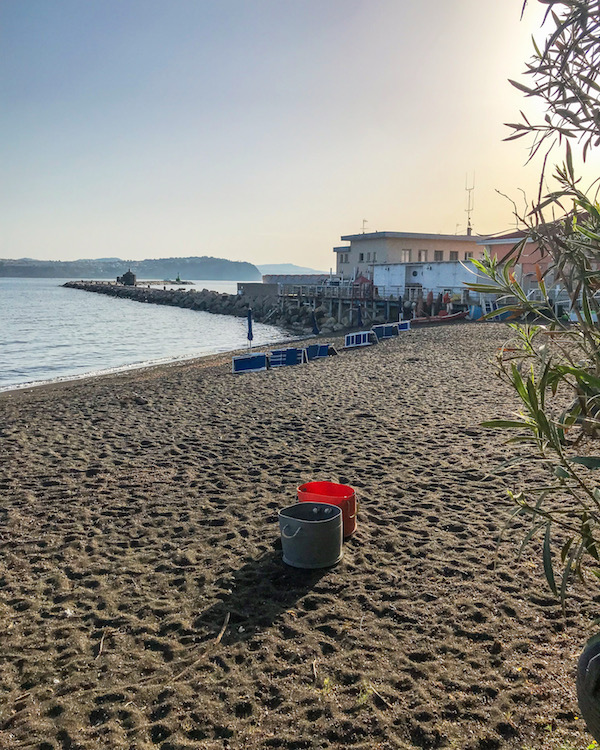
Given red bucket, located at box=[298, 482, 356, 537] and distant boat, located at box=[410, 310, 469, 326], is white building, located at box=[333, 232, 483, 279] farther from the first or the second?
red bucket, located at box=[298, 482, 356, 537]

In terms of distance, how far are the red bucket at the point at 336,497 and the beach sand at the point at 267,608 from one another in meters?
0.25

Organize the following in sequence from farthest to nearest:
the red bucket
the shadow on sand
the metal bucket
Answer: the red bucket < the metal bucket < the shadow on sand

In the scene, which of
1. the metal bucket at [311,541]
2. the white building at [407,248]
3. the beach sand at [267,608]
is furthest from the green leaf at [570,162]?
the white building at [407,248]

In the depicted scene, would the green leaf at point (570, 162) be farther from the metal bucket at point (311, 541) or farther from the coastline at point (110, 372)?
the coastline at point (110, 372)

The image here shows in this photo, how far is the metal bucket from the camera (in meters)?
4.59

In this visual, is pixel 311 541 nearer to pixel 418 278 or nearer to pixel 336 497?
pixel 336 497

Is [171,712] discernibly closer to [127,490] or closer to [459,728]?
[459,728]

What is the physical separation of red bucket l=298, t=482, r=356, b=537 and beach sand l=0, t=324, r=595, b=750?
249 mm

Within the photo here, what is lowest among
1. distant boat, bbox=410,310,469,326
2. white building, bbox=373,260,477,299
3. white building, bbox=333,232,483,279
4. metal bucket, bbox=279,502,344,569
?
metal bucket, bbox=279,502,344,569

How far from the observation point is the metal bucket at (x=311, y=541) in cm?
459

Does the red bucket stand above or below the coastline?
above

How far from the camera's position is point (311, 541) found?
4.61m

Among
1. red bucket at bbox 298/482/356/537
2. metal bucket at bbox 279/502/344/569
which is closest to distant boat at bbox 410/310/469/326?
red bucket at bbox 298/482/356/537

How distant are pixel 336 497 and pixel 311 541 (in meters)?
0.83
